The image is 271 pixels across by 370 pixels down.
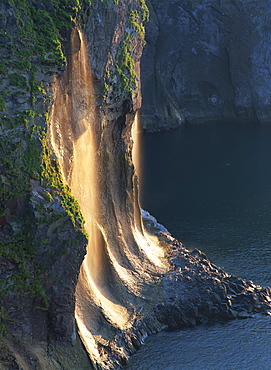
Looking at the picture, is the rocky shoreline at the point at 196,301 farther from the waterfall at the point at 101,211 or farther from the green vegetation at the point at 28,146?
the green vegetation at the point at 28,146

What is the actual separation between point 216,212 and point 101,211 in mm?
23033

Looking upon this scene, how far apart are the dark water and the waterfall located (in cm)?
369

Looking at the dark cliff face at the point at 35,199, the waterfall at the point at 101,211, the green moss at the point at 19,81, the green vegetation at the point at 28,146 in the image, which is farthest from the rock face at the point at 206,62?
the green moss at the point at 19,81

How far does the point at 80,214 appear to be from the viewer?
3894 cm

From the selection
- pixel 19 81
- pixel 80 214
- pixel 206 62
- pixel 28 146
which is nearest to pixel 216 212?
pixel 80 214

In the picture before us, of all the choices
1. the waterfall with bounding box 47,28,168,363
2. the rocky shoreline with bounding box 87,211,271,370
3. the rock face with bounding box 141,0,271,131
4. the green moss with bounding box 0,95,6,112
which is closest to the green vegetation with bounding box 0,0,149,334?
the green moss with bounding box 0,95,6,112

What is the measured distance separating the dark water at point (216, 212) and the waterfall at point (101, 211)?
3.69m

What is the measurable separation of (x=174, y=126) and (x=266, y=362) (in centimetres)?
6965

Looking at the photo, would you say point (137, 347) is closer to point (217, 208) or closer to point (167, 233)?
point (167, 233)

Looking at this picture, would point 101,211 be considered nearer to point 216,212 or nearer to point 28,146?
point 28,146

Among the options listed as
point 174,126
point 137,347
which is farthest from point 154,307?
point 174,126

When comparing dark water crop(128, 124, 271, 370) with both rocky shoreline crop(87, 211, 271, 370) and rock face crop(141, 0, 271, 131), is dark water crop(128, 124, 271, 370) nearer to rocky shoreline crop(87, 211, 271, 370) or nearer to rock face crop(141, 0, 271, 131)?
rocky shoreline crop(87, 211, 271, 370)

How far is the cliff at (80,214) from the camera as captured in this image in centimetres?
3647

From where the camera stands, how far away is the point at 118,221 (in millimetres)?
50406
